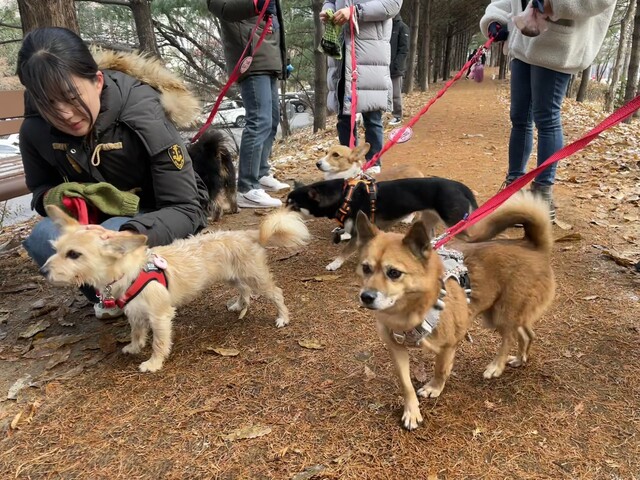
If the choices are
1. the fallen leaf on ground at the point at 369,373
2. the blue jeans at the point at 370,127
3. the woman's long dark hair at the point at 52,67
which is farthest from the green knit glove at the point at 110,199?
the blue jeans at the point at 370,127

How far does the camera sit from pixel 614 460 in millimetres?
1954

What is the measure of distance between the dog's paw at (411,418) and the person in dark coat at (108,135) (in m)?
1.84

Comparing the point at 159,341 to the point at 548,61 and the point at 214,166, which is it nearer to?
the point at 214,166

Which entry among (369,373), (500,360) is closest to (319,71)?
(369,373)

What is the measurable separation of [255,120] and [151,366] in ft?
11.6

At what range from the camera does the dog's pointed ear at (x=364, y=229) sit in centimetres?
204

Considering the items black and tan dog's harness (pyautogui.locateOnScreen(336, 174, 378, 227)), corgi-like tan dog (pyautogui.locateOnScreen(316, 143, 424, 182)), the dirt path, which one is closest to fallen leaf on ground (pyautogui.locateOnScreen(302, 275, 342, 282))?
the dirt path

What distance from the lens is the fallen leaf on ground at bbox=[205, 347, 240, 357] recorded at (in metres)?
2.91

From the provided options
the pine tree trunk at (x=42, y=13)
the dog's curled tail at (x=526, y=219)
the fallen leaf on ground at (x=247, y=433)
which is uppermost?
the pine tree trunk at (x=42, y=13)

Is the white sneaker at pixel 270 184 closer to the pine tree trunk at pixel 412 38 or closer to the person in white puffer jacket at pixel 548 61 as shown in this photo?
the person in white puffer jacket at pixel 548 61

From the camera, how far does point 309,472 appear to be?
2006 millimetres

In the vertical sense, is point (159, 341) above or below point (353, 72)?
below

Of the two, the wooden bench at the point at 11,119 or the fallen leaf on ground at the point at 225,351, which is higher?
the wooden bench at the point at 11,119

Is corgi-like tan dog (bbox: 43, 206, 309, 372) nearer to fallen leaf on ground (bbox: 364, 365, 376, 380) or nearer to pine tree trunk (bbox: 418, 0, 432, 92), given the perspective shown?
fallen leaf on ground (bbox: 364, 365, 376, 380)
